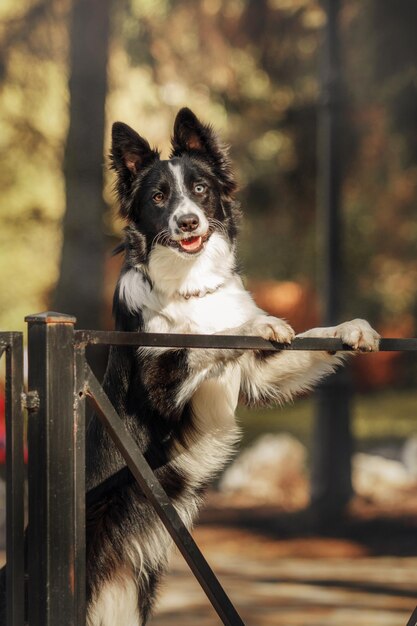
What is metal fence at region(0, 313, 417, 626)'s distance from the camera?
210cm

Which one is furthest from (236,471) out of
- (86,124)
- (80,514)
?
(80,514)

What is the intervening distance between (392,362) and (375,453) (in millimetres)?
887

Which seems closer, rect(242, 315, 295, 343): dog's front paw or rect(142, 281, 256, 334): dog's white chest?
rect(242, 315, 295, 343): dog's front paw

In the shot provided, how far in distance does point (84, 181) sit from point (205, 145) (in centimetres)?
425

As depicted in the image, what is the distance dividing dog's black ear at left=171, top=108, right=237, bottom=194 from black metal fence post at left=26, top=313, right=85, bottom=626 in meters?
1.36

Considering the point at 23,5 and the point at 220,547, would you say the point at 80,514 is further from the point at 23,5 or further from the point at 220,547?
the point at 23,5

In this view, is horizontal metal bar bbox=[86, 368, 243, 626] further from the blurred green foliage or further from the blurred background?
the blurred green foliage

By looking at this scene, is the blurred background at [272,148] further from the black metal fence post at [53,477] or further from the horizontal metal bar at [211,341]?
the black metal fence post at [53,477]

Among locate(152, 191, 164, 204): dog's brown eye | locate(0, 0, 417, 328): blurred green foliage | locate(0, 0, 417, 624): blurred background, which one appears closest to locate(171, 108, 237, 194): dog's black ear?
locate(152, 191, 164, 204): dog's brown eye

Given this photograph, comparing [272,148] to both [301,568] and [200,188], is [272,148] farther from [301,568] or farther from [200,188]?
[200,188]

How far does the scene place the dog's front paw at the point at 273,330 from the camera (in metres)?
2.40

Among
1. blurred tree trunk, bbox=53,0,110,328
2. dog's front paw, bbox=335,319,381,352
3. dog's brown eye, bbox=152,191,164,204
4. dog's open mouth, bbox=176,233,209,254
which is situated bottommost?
dog's front paw, bbox=335,319,381,352

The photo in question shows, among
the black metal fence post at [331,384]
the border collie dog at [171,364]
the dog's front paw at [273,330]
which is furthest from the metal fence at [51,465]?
the black metal fence post at [331,384]

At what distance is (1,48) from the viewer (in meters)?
7.86
